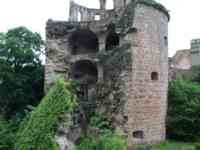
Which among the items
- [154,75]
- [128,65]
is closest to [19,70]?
[128,65]

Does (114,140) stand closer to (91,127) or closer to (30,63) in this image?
(91,127)

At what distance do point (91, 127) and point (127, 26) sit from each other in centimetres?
633

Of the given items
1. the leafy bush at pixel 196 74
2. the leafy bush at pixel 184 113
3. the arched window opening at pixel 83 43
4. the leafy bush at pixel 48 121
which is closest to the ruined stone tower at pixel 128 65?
the arched window opening at pixel 83 43

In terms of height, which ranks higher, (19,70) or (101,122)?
(19,70)

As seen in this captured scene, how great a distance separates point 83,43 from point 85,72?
94.3 inches

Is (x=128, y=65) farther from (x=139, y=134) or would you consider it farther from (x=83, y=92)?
(x=83, y=92)

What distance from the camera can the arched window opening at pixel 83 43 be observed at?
62.7ft

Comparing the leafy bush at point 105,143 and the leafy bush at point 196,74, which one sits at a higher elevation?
the leafy bush at point 196,74

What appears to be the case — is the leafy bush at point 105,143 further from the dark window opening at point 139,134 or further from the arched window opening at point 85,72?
the arched window opening at point 85,72

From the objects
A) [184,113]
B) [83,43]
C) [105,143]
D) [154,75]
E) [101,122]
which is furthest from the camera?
[83,43]

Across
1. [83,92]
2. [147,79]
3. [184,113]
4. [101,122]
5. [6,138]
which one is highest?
[147,79]

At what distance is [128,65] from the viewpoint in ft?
47.4

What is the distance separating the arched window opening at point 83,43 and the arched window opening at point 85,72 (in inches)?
46.9

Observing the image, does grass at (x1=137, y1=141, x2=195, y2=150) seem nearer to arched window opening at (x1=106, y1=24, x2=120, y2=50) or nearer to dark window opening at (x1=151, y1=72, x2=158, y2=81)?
dark window opening at (x1=151, y1=72, x2=158, y2=81)
